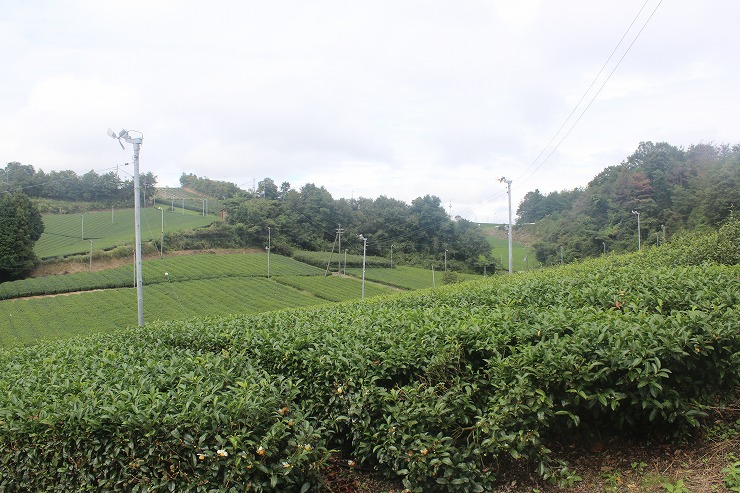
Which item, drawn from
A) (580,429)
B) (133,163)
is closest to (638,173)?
(133,163)

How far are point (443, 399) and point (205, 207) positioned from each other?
258 ft

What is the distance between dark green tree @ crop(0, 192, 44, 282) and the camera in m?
42.9

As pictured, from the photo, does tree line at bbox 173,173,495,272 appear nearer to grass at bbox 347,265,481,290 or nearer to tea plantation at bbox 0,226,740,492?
grass at bbox 347,265,481,290

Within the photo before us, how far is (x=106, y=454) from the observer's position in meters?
3.26

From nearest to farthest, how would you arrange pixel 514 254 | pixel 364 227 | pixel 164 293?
pixel 164 293 → pixel 514 254 → pixel 364 227

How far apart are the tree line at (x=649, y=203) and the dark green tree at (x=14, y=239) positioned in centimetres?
4854

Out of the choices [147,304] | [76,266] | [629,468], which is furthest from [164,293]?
[629,468]

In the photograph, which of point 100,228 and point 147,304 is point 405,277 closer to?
point 147,304

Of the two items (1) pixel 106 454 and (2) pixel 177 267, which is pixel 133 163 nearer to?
(1) pixel 106 454

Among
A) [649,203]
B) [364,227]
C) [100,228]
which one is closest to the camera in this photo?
[649,203]

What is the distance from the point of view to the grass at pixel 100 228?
2031 inches

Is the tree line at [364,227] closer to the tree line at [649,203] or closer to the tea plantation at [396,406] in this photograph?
the tree line at [649,203]

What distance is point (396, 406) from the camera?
3.31 m

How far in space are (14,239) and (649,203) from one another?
58684 millimetres
